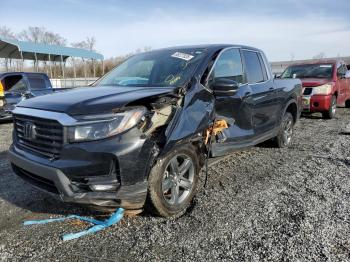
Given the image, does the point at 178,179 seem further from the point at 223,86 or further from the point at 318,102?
the point at 318,102

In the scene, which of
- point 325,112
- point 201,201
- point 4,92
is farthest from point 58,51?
point 201,201

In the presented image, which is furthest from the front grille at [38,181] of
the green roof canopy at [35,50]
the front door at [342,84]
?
the green roof canopy at [35,50]

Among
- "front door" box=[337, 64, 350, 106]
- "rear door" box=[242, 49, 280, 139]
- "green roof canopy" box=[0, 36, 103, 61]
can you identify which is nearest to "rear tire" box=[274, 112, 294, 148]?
"rear door" box=[242, 49, 280, 139]

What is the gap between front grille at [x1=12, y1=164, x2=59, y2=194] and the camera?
3098mm

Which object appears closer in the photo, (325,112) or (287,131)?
(287,131)

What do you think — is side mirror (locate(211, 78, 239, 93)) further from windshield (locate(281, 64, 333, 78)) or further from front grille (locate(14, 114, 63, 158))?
windshield (locate(281, 64, 333, 78))

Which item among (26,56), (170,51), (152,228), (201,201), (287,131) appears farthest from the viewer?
(26,56)

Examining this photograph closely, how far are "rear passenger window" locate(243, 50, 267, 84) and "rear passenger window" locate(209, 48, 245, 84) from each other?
0.22 m

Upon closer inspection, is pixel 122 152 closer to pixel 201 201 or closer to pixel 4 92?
pixel 201 201

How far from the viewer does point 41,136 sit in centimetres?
317

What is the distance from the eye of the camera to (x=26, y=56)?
23.6 metres

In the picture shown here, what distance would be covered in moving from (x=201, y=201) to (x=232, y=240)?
36.0 inches

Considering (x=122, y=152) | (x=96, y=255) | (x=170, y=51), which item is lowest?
(x=96, y=255)

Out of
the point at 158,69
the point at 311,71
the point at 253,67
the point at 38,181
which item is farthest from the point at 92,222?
the point at 311,71
